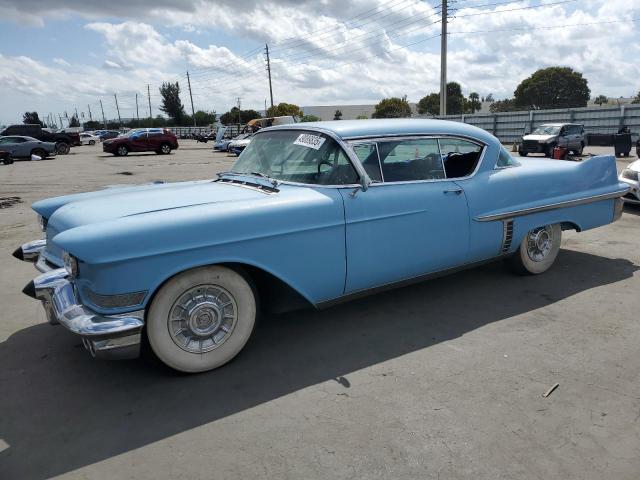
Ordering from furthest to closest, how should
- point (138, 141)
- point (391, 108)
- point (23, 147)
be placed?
point (391, 108) → point (138, 141) → point (23, 147)

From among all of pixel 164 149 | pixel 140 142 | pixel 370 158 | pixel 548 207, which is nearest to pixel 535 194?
pixel 548 207

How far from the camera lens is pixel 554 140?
64.3 feet

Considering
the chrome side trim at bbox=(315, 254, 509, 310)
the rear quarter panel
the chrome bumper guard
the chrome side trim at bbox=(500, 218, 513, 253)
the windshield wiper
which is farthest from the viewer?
the chrome side trim at bbox=(500, 218, 513, 253)

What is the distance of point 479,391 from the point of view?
2.85 m

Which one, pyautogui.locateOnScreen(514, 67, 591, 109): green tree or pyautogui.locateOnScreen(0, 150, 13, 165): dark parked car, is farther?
pyautogui.locateOnScreen(514, 67, 591, 109): green tree

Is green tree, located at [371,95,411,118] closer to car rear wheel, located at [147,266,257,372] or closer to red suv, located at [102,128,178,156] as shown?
red suv, located at [102,128,178,156]

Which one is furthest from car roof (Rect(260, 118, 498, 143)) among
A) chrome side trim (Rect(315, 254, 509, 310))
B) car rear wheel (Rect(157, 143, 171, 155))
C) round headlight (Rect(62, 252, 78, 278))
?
car rear wheel (Rect(157, 143, 171, 155))

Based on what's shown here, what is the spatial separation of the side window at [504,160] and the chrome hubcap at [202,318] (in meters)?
2.76

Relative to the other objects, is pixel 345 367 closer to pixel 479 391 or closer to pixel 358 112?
pixel 479 391

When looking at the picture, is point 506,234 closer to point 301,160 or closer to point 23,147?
point 301,160

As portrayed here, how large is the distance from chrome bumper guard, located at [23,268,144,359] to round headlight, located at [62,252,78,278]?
0.10 m

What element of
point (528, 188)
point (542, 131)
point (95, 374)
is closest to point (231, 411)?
point (95, 374)

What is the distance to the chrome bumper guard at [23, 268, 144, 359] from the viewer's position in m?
2.62

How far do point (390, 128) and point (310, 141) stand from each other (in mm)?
675
